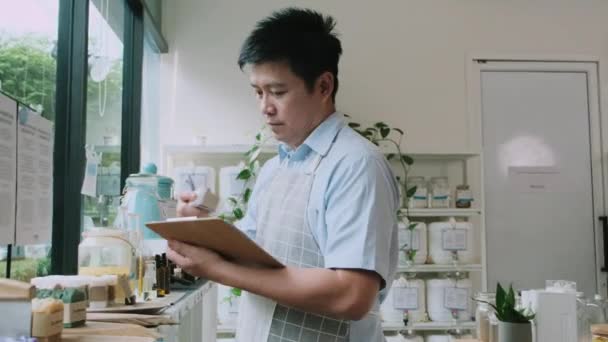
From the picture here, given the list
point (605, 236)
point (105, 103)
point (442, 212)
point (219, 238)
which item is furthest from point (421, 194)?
point (219, 238)

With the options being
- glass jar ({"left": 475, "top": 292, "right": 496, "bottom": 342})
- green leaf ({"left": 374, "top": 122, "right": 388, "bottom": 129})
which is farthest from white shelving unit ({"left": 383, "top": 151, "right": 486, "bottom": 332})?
glass jar ({"left": 475, "top": 292, "right": 496, "bottom": 342})

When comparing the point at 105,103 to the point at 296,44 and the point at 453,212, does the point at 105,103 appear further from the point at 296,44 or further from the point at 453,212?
the point at 453,212

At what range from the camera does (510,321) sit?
75.8 inches

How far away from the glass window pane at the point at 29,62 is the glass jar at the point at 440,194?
220cm

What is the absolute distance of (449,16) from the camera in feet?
12.6

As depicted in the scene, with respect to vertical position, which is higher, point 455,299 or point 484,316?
point 484,316

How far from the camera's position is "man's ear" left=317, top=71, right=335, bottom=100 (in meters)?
1.31

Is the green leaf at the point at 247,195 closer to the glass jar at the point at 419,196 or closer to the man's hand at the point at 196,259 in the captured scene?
the glass jar at the point at 419,196

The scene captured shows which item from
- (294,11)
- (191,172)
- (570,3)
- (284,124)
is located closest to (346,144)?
(284,124)

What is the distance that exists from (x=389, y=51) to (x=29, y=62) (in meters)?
2.52

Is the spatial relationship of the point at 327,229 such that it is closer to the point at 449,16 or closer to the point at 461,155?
the point at 461,155

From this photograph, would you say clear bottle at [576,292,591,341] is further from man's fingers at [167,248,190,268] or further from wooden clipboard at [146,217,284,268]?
man's fingers at [167,248,190,268]

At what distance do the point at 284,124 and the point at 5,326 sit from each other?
2.22 feet

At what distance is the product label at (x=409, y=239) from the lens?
329 centimetres
